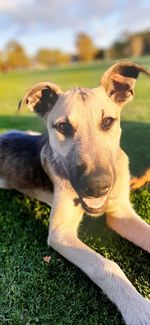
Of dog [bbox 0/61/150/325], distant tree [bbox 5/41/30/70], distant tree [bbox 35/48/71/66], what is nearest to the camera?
dog [bbox 0/61/150/325]

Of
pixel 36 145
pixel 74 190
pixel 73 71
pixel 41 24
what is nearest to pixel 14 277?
pixel 74 190

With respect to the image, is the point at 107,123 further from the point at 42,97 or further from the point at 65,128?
the point at 42,97

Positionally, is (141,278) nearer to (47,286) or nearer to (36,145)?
(47,286)

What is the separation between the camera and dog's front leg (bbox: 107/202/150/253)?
3143 mm

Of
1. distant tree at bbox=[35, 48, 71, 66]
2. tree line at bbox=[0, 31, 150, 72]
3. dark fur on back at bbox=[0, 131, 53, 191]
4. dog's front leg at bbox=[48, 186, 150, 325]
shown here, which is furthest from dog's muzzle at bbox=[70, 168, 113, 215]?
distant tree at bbox=[35, 48, 71, 66]

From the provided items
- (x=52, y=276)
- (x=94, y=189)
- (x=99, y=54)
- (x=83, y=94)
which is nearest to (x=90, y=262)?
(x=52, y=276)

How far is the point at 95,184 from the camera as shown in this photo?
288 centimetres

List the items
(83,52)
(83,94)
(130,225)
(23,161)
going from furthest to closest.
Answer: (83,52) < (23,161) < (130,225) < (83,94)

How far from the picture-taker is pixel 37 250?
3.31 m

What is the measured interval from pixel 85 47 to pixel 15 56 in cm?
78

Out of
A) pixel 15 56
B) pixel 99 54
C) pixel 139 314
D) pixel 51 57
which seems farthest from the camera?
pixel 15 56

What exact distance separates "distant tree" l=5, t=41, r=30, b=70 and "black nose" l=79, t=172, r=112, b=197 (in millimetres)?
1991

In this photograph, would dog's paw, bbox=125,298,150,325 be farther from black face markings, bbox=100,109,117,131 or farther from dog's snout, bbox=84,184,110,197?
black face markings, bbox=100,109,117,131

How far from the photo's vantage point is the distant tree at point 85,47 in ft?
13.9
